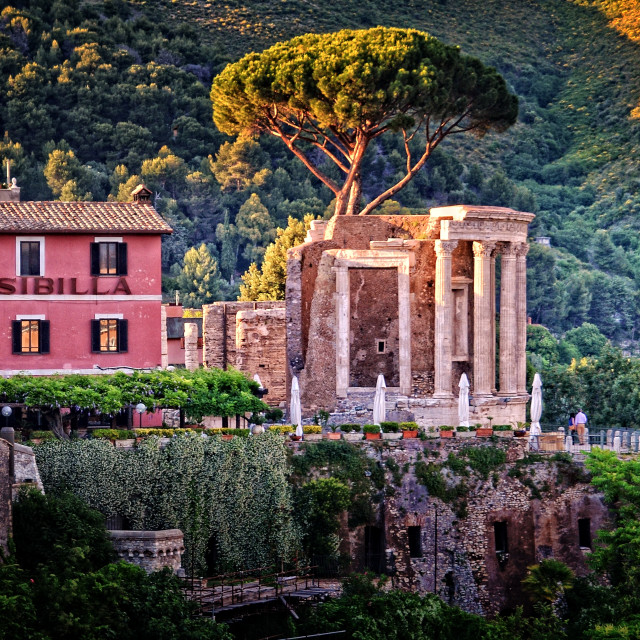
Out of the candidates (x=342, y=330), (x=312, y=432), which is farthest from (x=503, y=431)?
(x=342, y=330)

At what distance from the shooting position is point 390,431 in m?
65.4

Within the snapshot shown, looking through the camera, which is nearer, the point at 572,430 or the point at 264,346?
the point at 572,430

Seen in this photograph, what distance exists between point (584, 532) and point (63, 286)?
20376 millimetres

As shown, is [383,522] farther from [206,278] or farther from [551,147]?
[551,147]

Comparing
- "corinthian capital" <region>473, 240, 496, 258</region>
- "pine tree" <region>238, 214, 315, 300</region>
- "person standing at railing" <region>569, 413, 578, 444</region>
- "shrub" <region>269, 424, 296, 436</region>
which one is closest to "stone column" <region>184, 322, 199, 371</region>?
"pine tree" <region>238, 214, 315, 300</region>

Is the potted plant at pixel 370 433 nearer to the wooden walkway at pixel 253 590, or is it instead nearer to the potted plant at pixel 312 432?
the potted plant at pixel 312 432

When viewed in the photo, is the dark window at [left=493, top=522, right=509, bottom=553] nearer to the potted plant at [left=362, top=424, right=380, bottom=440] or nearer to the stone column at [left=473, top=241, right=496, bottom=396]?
the potted plant at [left=362, top=424, right=380, bottom=440]

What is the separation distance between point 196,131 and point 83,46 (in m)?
11.8

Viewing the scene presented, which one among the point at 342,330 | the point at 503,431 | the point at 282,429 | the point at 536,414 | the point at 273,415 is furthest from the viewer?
the point at 342,330

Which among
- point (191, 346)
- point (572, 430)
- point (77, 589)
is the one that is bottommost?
point (77, 589)

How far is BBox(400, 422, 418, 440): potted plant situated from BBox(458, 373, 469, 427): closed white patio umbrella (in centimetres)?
257

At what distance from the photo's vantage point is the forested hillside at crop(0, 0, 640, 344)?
12500 cm

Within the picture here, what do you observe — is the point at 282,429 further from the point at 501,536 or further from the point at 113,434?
the point at 501,536

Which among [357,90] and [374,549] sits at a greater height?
[357,90]
